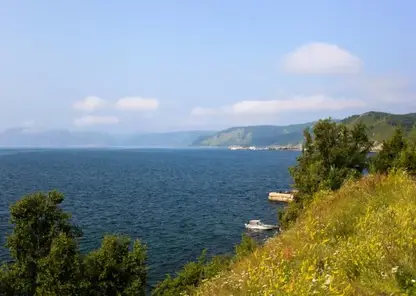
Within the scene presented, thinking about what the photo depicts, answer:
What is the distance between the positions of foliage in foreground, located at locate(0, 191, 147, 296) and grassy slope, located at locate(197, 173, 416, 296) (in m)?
16.4

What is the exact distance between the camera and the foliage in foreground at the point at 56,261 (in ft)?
73.8

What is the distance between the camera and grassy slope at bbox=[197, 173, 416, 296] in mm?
6023

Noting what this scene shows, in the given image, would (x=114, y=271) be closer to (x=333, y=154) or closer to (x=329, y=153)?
(x=333, y=154)

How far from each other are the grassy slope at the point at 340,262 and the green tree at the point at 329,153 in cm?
3934

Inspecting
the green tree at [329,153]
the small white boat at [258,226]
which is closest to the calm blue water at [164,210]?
the small white boat at [258,226]

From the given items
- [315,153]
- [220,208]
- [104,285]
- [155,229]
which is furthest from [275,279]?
[220,208]

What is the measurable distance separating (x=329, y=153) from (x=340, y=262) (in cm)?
4669

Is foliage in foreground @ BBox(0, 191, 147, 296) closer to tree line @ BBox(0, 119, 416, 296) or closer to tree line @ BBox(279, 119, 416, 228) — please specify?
tree line @ BBox(0, 119, 416, 296)

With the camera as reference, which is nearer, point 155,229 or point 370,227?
point 370,227

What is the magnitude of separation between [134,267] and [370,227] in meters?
19.1

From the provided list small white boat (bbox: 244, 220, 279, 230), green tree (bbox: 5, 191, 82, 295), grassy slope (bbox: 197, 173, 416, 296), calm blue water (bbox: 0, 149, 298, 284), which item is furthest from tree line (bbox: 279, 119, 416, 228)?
grassy slope (bbox: 197, 173, 416, 296)

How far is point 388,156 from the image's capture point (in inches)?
2156

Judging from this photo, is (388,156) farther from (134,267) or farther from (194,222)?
(134,267)

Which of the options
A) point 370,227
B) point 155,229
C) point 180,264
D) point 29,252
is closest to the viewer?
point 370,227
